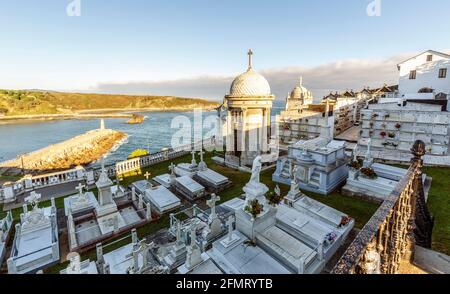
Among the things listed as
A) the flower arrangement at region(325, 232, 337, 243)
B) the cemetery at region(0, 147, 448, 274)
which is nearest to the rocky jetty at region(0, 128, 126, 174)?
the cemetery at region(0, 147, 448, 274)

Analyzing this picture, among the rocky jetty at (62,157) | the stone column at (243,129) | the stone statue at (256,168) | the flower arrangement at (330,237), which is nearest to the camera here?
the stone statue at (256,168)

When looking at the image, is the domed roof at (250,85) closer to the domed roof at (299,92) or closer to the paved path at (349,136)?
the paved path at (349,136)

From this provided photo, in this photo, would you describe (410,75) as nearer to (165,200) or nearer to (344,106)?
(344,106)

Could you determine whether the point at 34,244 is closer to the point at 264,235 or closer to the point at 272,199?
the point at 264,235

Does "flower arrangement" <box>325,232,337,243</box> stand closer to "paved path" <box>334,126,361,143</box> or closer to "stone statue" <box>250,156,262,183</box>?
"stone statue" <box>250,156,262,183</box>

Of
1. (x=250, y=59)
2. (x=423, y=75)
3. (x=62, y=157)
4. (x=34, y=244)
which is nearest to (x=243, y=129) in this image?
(x=250, y=59)

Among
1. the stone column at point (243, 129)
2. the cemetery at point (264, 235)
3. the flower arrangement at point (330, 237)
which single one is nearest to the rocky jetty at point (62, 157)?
the cemetery at point (264, 235)
